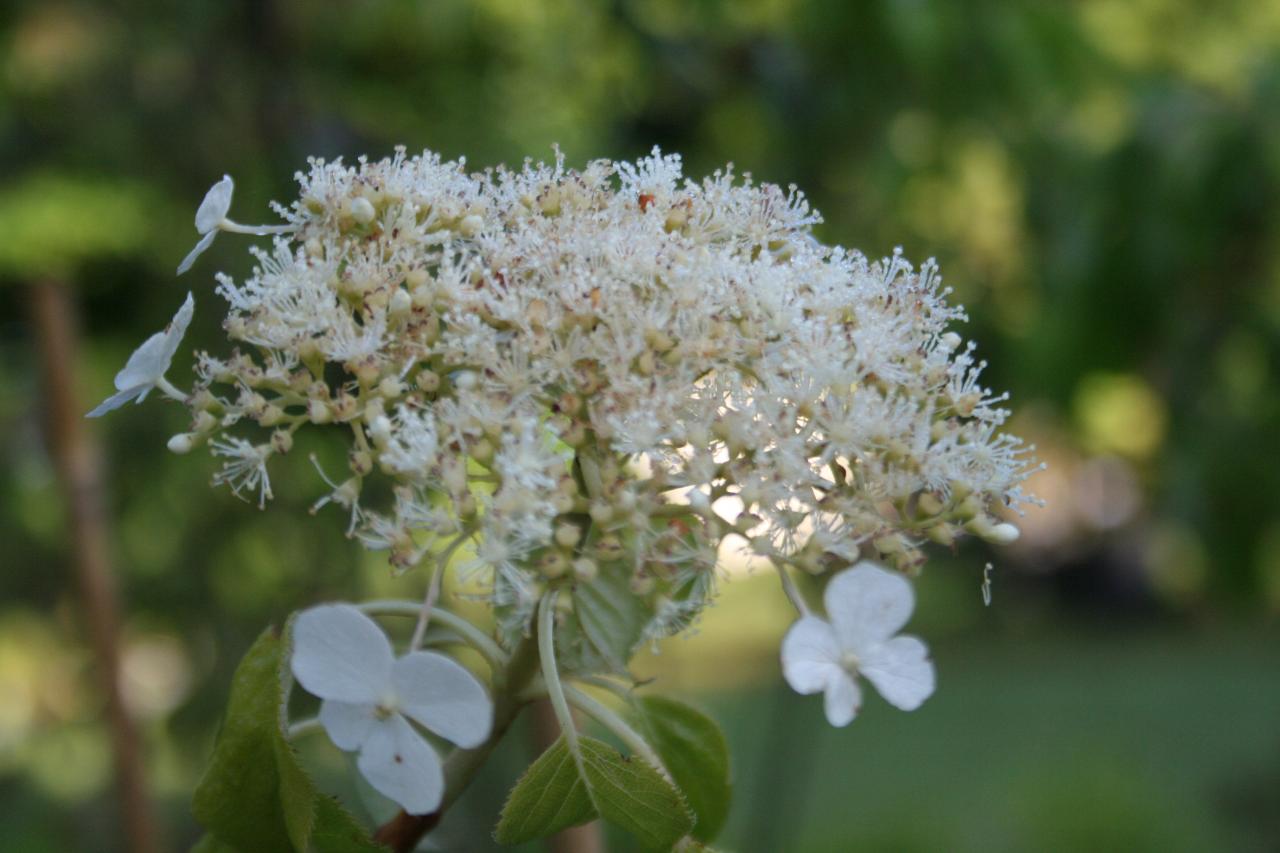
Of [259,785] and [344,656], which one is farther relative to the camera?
[259,785]

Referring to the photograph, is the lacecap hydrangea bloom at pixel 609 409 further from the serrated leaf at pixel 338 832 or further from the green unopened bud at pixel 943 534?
the serrated leaf at pixel 338 832

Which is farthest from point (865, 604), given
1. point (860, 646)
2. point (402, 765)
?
point (402, 765)

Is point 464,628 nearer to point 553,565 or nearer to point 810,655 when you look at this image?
point 553,565

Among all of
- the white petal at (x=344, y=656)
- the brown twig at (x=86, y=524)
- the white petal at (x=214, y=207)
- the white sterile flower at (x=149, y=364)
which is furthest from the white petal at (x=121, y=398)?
the brown twig at (x=86, y=524)

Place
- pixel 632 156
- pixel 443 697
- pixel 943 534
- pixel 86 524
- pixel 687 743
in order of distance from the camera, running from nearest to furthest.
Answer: pixel 443 697, pixel 943 534, pixel 687 743, pixel 86 524, pixel 632 156

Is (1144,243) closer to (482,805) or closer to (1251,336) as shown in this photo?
(1251,336)

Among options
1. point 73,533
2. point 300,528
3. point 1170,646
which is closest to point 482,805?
point 300,528

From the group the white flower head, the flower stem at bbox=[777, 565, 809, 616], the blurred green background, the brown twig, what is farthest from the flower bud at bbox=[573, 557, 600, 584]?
the brown twig
